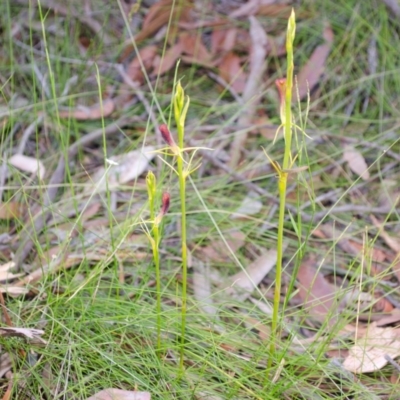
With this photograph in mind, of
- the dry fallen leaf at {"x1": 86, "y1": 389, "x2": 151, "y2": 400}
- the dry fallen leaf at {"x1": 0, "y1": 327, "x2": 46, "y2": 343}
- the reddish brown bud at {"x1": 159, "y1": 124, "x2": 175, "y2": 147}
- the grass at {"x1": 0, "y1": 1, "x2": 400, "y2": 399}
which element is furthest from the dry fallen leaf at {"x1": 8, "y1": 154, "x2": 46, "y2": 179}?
the reddish brown bud at {"x1": 159, "y1": 124, "x2": 175, "y2": 147}

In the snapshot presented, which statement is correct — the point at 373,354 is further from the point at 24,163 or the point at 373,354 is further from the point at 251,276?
the point at 24,163

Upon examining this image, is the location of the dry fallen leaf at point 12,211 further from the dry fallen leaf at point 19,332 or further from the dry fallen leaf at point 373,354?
the dry fallen leaf at point 373,354

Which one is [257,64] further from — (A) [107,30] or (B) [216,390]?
(B) [216,390]

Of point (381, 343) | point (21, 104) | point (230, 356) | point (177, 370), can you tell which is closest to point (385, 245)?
point (381, 343)

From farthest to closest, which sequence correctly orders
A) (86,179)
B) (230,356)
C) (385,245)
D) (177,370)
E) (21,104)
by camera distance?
1. (21,104)
2. (86,179)
3. (385,245)
4. (230,356)
5. (177,370)

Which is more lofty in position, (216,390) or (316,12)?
(316,12)

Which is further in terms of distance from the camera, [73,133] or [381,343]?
[73,133]

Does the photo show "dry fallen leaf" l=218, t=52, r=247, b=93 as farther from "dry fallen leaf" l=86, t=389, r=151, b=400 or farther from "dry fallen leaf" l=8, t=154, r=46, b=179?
"dry fallen leaf" l=86, t=389, r=151, b=400
